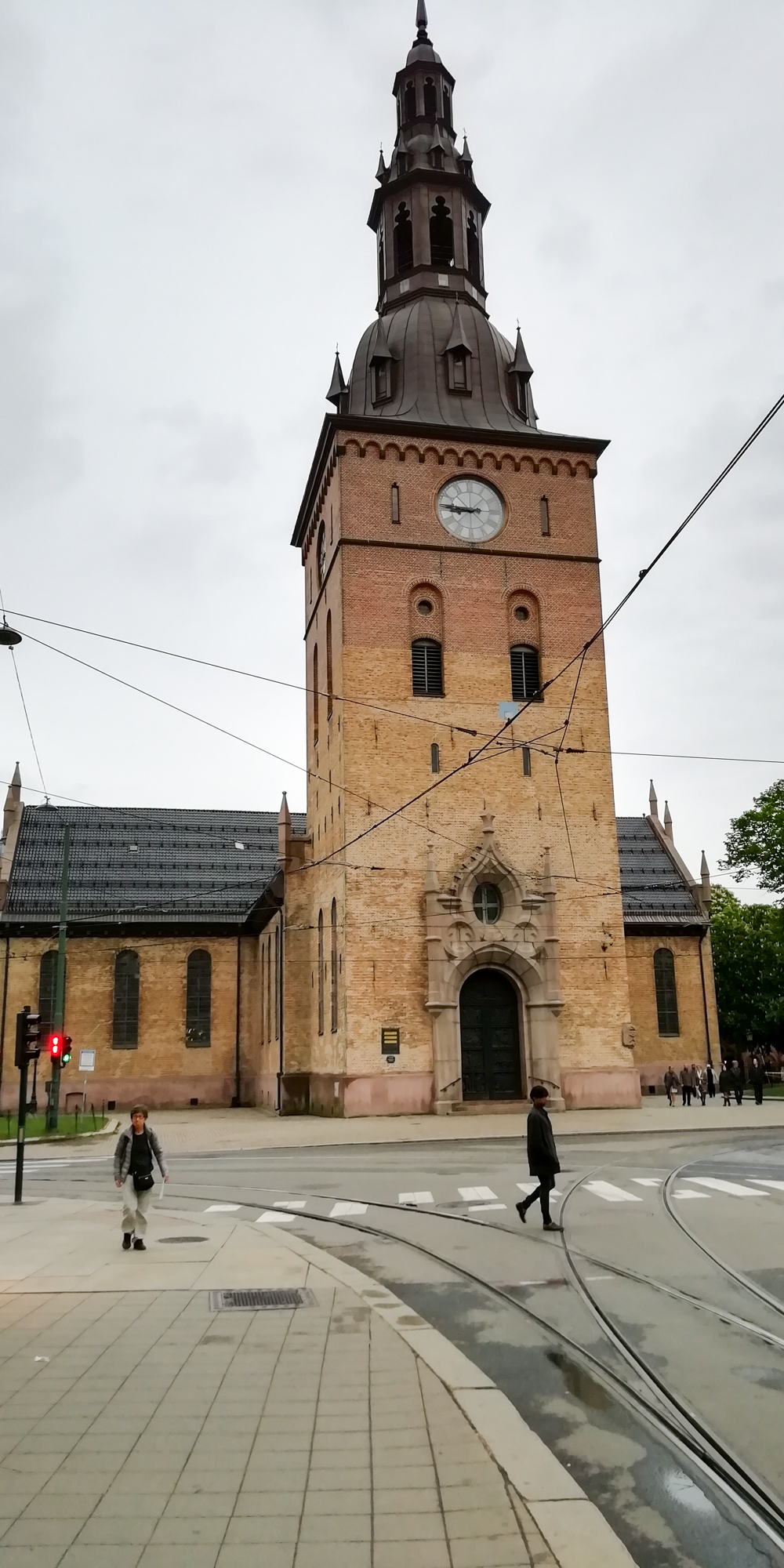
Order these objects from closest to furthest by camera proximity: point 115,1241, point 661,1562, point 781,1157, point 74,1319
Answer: point 661,1562 → point 74,1319 → point 115,1241 → point 781,1157

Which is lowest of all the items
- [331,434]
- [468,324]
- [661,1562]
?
[661,1562]

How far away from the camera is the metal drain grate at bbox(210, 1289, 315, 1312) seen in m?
8.53

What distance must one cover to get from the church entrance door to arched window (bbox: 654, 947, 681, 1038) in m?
12.6

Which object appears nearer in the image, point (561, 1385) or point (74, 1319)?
point (561, 1385)

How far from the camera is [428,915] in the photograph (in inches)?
1266

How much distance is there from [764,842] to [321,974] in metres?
19.9

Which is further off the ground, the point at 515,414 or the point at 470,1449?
the point at 515,414

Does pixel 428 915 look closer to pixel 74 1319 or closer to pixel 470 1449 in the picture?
pixel 74 1319

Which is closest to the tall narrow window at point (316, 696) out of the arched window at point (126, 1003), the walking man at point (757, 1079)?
the arched window at point (126, 1003)

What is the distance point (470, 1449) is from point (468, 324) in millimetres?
37678

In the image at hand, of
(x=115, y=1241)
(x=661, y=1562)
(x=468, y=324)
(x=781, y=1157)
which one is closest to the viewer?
(x=661, y=1562)

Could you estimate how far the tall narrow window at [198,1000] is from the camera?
44.8 m

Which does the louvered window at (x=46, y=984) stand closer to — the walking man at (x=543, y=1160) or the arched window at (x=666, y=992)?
the arched window at (x=666, y=992)

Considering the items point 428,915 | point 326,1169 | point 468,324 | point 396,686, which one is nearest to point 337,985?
point 428,915
